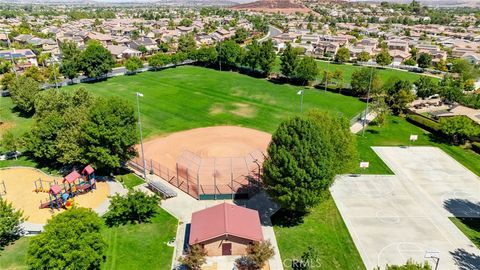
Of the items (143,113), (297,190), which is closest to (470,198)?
(297,190)

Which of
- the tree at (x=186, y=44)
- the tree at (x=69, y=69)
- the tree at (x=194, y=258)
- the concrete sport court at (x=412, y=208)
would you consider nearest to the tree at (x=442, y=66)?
the concrete sport court at (x=412, y=208)

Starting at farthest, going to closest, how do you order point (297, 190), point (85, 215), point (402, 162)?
point (402, 162)
point (297, 190)
point (85, 215)

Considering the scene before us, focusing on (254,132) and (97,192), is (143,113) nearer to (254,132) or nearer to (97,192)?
(254,132)

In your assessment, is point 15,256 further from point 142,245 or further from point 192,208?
point 192,208

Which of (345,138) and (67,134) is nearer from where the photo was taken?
(345,138)

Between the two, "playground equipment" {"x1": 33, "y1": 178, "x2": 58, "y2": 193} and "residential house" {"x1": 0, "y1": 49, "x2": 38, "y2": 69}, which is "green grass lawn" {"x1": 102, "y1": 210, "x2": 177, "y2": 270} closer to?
"playground equipment" {"x1": 33, "y1": 178, "x2": 58, "y2": 193}

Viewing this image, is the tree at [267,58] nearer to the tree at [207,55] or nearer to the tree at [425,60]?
the tree at [207,55]

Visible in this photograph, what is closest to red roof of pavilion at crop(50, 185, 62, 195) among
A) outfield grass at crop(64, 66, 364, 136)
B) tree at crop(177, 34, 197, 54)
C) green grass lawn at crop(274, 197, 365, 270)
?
outfield grass at crop(64, 66, 364, 136)
